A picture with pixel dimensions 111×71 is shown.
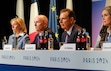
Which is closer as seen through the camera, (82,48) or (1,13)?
(82,48)

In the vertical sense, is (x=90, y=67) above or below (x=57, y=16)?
Answer: below

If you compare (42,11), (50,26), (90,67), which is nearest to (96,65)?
(90,67)

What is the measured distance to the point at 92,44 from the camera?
9.56 feet

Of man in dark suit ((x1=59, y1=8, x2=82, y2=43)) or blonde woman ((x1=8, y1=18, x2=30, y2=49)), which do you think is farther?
blonde woman ((x1=8, y1=18, x2=30, y2=49))

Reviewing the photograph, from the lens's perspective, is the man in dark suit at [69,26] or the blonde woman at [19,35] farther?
the blonde woman at [19,35]

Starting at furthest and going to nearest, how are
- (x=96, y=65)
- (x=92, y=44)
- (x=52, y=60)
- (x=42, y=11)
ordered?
(x=42, y=11)
(x=92, y=44)
(x=52, y=60)
(x=96, y=65)

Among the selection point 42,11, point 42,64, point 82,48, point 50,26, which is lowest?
point 42,64

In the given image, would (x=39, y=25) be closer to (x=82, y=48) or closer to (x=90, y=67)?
(x=82, y=48)

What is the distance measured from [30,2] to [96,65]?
194 cm

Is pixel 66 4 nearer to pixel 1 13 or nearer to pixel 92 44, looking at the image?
pixel 92 44

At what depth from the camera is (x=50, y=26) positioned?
3.02 metres

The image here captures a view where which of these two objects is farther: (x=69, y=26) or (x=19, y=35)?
(x=19, y=35)

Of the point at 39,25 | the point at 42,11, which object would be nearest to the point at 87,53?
the point at 39,25

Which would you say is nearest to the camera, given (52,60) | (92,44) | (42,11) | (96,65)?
(96,65)
